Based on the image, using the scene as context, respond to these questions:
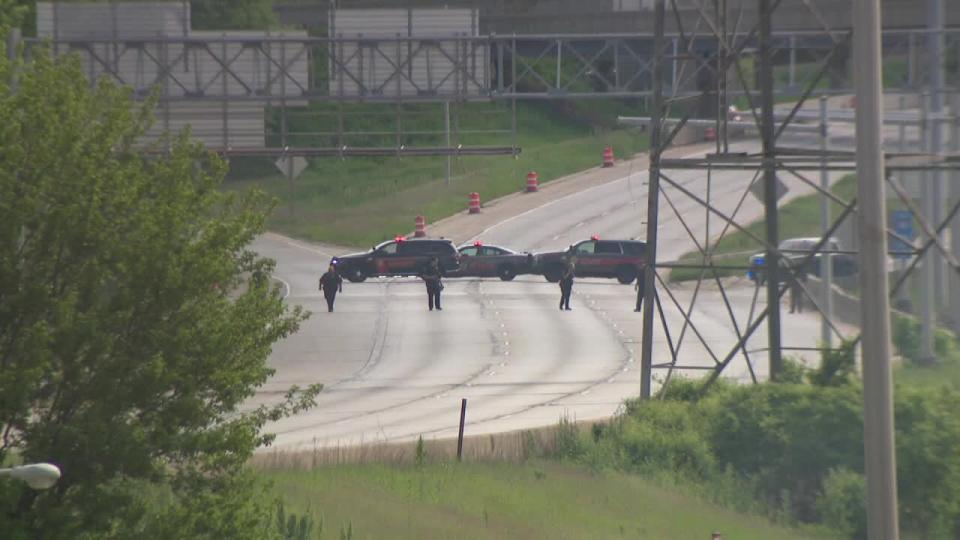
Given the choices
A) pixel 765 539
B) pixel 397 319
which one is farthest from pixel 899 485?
pixel 397 319

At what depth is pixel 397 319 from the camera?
4331 centimetres

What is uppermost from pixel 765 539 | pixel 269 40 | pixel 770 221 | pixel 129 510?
pixel 269 40

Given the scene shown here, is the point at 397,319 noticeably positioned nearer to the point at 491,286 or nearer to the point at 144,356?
the point at 491,286

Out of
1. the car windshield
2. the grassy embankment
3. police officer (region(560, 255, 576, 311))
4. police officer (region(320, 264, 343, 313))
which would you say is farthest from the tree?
the grassy embankment

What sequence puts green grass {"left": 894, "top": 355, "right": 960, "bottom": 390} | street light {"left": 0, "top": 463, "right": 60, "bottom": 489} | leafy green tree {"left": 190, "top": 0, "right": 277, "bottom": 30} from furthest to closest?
leafy green tree {"left": 190, "top": 0, "right": 277, "bottom": 30} < green grass {"left": 894, "top": 355, "right": 960, "bottom": 390} < street light {"left": 0, "top": 463, "right": 60, "bottom": 489}

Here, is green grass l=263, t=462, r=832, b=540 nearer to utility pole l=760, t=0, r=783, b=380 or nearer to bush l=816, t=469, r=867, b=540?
bush l=816, t=469, r=867, b=540

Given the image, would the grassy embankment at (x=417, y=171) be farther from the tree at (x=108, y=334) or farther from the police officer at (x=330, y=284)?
the tree at (x=108, y=334)

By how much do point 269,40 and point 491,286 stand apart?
2016cm

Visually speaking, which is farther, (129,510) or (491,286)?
(491,286)

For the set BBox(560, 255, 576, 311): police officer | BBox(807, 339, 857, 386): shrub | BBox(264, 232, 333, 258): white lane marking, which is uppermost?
BBox(264, 232, 333, 258): white lane marking

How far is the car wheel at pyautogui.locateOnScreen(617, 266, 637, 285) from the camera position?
5019 centimetres

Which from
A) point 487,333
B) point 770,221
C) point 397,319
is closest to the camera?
point 770,221

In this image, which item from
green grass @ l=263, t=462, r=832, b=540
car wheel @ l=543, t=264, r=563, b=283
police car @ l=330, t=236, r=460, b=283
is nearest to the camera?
green grass @ l=263, t=462, r=832, b=540

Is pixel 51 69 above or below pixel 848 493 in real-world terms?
above
